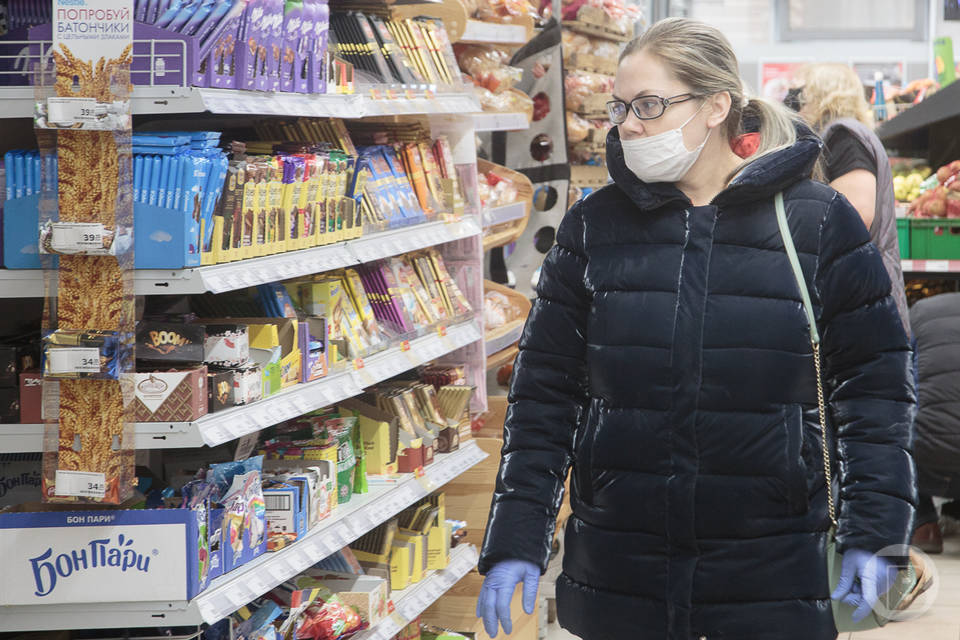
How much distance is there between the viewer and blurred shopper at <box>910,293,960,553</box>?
5164mm

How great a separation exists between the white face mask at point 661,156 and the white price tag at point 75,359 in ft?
3.46

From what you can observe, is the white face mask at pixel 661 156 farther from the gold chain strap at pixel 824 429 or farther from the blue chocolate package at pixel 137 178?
the blue chocolate package at pixel 137 178

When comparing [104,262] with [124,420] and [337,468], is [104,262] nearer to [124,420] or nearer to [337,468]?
[124,420]

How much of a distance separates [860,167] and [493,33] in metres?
1.53

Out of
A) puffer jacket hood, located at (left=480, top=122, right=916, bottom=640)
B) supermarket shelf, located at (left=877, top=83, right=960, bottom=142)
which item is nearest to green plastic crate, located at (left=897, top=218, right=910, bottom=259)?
supermarket shelf, located at (left=877, top=83, right=960, bottom=142)

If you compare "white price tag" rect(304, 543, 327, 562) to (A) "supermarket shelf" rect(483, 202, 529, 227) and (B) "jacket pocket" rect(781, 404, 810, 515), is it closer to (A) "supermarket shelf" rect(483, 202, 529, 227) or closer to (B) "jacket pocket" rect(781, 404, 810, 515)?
(B) "jacket pocket" rect(781, 404, 810, 515)

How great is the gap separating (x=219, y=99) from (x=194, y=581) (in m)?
0.95

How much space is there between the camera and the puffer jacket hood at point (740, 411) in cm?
210

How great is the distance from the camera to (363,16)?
144 inches

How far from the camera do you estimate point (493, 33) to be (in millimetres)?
4785

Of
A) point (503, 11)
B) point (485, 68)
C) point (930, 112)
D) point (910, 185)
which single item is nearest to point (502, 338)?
point (485, 68)

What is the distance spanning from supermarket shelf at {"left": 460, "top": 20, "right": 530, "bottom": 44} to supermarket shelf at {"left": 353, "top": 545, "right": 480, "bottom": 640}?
1865 millimetres


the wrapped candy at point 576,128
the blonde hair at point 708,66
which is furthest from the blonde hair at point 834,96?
the blonde hair at point 708,66

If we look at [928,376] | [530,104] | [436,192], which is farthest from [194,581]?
[928,376]
